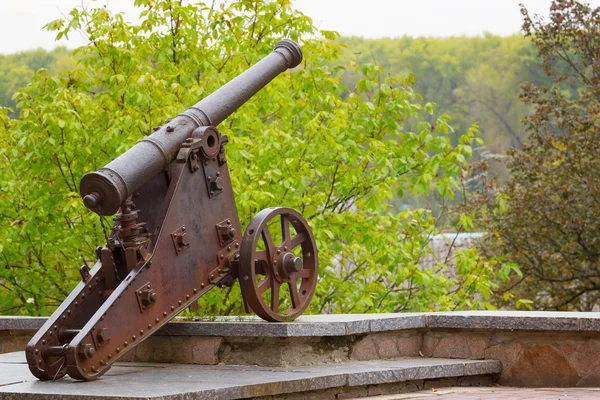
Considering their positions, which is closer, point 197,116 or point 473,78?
point 197,116

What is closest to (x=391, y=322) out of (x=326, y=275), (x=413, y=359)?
(x=413, y=359)

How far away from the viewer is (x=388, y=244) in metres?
9.52

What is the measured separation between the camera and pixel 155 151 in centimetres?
566

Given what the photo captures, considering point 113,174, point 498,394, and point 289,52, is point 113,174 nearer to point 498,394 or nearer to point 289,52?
point 289,52

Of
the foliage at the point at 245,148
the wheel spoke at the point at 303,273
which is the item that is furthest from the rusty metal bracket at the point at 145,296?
the foliage at the point at 245,148

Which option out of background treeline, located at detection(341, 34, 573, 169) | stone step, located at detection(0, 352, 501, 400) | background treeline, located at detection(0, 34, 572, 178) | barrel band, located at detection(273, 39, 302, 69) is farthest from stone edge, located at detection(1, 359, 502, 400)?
background treeline, located at detection(341, 34, 573, 169)

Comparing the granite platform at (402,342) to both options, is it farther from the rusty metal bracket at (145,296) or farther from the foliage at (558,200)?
the foliage at (558,200)

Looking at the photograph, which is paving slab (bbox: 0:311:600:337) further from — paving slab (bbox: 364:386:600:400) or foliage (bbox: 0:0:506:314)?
foliage (bbox: 0:0:506:314)

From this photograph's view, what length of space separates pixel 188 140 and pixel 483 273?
539 centimetres

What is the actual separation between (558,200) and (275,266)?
31.8ft

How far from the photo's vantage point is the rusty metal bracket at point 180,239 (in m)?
5.62

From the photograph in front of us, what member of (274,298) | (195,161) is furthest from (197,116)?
(274,298)

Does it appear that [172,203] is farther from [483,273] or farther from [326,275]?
[483,273]

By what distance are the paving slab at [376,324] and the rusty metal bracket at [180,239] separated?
0.57 metres
